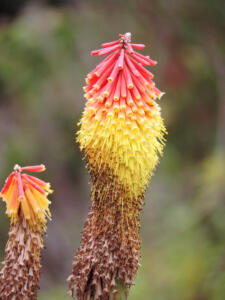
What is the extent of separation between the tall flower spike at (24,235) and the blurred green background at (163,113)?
4314 millimetres

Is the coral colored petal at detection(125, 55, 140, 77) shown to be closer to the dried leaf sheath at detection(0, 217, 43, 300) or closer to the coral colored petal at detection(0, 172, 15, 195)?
the coral colored petal at detection(0, 172, 15, 195)

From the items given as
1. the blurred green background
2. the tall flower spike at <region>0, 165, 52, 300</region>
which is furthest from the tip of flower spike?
the blurred green background

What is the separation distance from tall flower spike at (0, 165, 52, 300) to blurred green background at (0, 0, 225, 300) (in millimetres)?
4314

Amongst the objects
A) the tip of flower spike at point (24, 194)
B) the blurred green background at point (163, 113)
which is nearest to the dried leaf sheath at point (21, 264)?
the tip of flower spike at point (24, 194)

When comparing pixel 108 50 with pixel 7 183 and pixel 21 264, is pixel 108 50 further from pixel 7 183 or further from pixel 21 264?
pixel 21 264

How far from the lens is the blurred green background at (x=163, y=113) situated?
9.25 m

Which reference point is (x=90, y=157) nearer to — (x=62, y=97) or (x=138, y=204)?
(x=138, y=204)

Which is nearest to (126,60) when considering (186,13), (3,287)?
(3,287)

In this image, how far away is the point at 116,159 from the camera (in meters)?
3.81

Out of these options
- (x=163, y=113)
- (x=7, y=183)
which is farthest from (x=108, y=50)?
(x=163, y=113)

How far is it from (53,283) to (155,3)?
7.72 m

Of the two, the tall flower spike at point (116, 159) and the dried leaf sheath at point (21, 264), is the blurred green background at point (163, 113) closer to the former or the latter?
the tall flower spike at point (116, 159)

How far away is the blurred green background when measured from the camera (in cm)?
925

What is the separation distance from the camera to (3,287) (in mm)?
3859
